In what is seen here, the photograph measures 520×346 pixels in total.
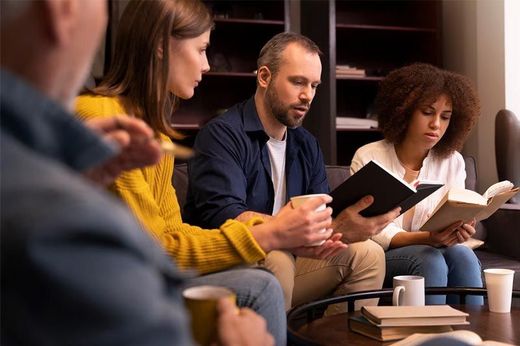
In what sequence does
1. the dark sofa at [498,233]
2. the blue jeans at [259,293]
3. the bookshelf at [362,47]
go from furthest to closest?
1. the bookshelf at [362,47]
2. the dark sofa at [498,233]
3. the blue jeans at [259,293]

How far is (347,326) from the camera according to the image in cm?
151

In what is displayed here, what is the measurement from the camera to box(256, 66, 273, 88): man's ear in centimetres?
222

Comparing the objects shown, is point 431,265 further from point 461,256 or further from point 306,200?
point 306,200

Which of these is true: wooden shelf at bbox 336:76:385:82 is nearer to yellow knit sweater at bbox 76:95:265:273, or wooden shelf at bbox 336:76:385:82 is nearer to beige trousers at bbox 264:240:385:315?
beige trousers at bbox 264:240:385:315

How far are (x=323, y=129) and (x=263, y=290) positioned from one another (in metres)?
2.94

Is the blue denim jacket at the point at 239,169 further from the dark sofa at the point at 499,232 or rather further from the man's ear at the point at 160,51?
the man's ear at the point at 160,51

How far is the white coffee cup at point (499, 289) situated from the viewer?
62.8 inches

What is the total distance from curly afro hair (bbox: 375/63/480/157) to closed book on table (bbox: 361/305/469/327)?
1122 millimetres

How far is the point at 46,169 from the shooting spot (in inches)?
17.8

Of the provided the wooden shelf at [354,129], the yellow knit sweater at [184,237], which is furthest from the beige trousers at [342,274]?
the wooden shelf at [354,129]

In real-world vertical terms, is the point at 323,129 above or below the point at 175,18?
below

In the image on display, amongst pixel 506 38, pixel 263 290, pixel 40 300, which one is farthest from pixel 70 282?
pixel 506 38

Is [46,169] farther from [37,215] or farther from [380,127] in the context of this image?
[380,127]

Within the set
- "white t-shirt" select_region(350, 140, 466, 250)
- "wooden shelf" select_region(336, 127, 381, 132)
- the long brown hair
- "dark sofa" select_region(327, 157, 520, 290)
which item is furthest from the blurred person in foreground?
"wooden shelf" select_region(336, 127, 381, 132)
